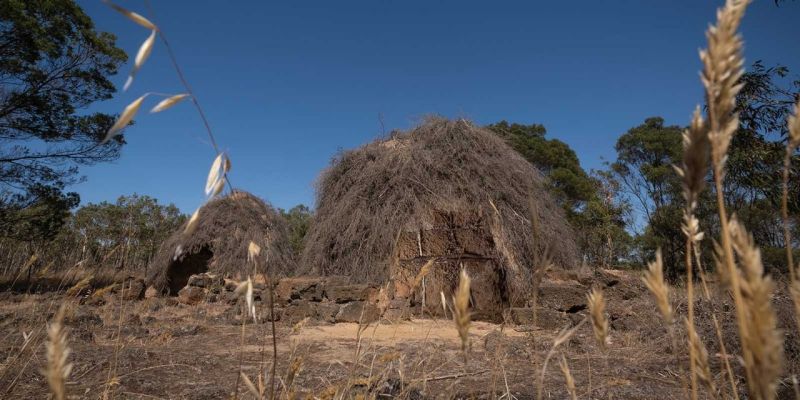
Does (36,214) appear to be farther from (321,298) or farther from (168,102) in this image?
(168,102)

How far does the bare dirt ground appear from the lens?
6.95 ft

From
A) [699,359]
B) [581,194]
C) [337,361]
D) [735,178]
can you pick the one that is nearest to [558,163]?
[581,194]

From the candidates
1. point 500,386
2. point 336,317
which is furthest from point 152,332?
point 500,386

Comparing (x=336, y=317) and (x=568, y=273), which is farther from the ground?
(x=568, y=273)

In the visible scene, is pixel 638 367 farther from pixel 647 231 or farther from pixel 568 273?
pixel 647 231

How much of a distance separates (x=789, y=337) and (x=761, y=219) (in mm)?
13960

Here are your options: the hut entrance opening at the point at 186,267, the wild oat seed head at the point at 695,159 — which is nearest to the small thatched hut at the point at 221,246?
the hut entrance opening at the point at 186,267

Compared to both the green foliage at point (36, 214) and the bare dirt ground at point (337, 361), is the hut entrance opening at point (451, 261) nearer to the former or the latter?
the bare dirt ground at point (337, 361)

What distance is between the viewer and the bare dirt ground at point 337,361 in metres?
2.12

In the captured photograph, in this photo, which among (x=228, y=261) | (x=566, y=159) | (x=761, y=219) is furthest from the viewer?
(x=566, y=159)

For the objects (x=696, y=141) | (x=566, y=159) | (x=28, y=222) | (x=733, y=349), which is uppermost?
(x=566, y=159)

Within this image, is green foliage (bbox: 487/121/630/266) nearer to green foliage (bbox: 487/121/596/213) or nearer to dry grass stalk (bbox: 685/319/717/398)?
green foliage (bbox: 487/121/596/213)

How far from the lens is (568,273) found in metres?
7.93

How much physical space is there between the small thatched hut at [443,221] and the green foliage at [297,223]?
12534mm
